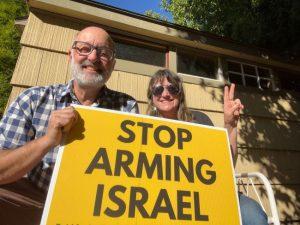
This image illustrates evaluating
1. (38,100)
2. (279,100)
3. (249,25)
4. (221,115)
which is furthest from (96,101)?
(249,25)

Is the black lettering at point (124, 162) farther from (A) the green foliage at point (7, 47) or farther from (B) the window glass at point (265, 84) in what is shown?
(A) the green foliage at point (7, 47)

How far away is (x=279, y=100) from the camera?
591cm

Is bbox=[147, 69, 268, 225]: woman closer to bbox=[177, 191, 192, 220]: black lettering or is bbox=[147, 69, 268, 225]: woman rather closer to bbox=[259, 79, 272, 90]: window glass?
bbox=[177, 191, 192, 220]: black lettering

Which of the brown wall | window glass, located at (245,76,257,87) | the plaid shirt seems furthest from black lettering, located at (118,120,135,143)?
window glass, located at (245,76,257,87)

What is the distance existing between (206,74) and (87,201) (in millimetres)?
4561

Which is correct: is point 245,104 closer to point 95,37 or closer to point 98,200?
point 95,37

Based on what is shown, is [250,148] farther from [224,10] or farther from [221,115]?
[224,10]

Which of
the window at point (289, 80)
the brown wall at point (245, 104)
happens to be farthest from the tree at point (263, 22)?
the brown wall at point (245, 104)

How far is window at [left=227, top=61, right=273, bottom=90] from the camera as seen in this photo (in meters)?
5.74

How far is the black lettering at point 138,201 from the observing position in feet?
4.50

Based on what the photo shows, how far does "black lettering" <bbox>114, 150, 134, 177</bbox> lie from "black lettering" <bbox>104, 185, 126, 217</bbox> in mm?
84

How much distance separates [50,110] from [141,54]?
316 cm

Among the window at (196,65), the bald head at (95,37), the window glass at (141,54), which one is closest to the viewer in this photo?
the bald head at (95,37)

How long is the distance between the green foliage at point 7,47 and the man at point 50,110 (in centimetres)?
1260
